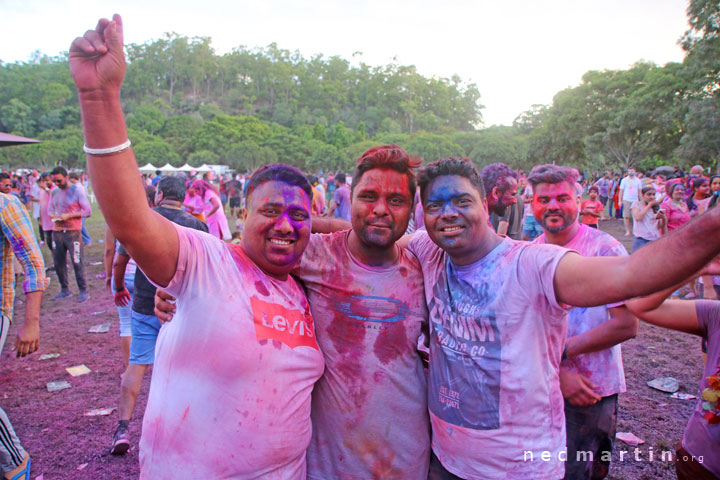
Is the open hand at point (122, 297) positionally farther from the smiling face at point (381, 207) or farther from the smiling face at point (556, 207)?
the smiling face at point (556, 207)

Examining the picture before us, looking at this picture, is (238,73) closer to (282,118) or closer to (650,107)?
(282,118)

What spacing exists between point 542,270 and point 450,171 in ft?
2.23

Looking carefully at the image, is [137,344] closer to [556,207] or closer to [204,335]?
[204,335]

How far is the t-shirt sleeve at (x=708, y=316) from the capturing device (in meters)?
2.39

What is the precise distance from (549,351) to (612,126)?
126 feet

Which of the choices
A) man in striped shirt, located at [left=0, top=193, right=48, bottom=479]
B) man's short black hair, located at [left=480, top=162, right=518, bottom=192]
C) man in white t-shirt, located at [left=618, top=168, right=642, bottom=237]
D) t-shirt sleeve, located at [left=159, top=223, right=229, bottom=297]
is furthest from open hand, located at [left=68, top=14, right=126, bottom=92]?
man in white t-shirt, located at [left=618, top=168, right=642, bottom=237]

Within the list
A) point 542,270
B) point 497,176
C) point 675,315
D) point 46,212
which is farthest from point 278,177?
point 46,212

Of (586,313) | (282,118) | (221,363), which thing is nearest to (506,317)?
(586,313)

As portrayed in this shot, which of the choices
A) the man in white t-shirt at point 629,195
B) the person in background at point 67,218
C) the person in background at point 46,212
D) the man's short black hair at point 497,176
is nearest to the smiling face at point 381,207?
the man's short black hair at point 497,176

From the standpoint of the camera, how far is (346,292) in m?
2.16

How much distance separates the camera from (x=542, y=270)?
5.94ft

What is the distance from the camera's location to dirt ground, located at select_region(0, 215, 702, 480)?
11.9 ft

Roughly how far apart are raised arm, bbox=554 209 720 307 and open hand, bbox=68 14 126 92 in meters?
1.78

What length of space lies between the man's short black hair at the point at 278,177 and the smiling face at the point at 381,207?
0.92 ft
